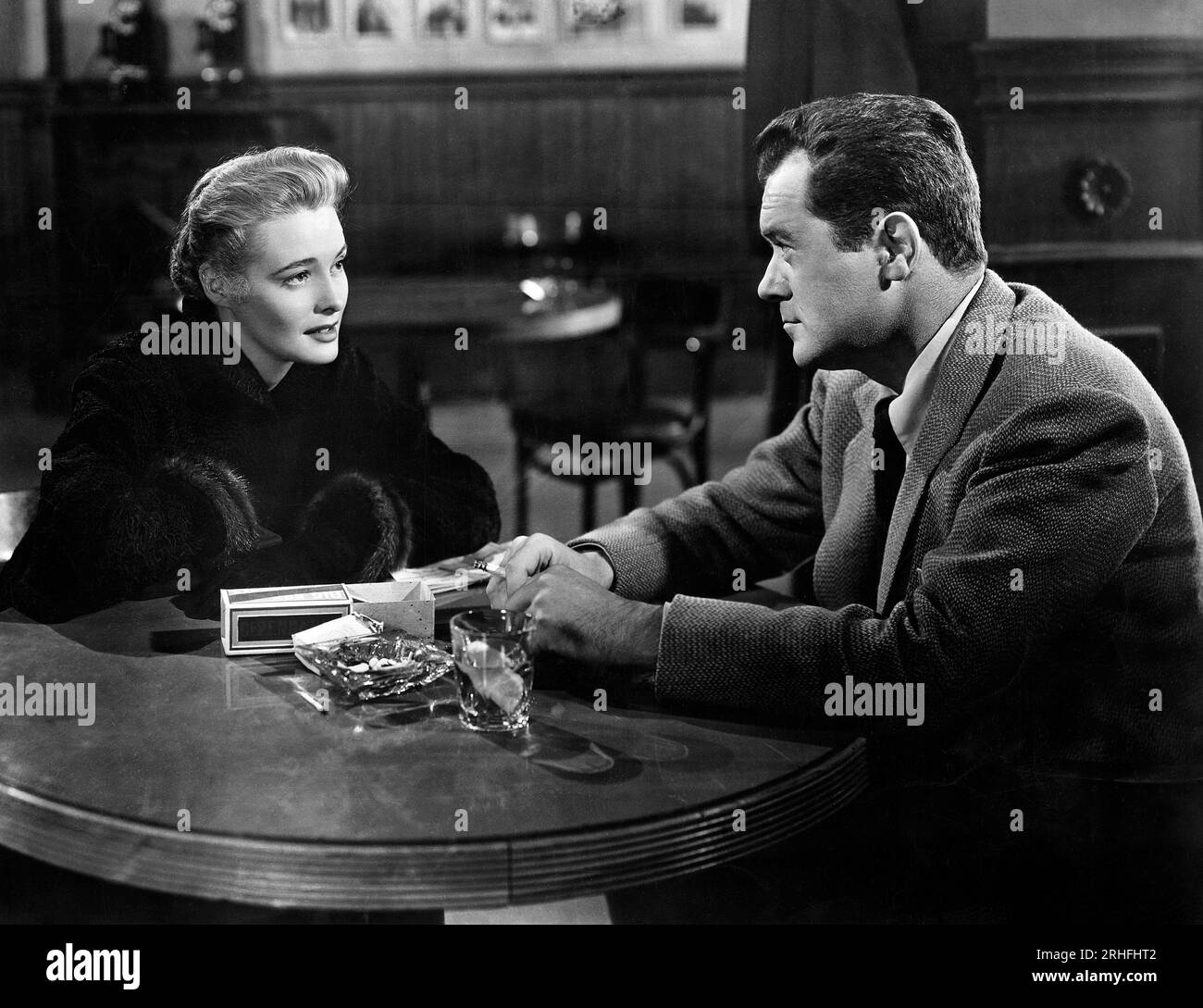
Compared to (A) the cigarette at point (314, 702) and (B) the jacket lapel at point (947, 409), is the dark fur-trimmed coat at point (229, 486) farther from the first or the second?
(B) the jacket lapel at point (947, 409)

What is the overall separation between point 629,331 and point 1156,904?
1407mm

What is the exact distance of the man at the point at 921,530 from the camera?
69.1 inches

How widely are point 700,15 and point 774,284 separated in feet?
1.71

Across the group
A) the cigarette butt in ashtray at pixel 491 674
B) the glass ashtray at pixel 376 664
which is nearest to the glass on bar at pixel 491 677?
the cigarette butt in ashtray at pixel 491 674

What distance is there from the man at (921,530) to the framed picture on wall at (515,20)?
18.3 inches

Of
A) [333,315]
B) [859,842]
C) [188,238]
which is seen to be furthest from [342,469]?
[859,842]

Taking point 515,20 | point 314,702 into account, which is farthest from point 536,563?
point 515,20

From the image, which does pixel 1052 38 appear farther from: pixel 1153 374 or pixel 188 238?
pixel 188 238

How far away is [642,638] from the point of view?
5.87 feet

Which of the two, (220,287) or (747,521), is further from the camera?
(747,521)

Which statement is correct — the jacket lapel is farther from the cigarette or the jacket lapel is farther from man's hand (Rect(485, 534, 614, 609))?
the cigarette

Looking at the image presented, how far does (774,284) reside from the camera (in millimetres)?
2107

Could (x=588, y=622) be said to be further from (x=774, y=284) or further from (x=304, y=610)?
(x=774, y=284)

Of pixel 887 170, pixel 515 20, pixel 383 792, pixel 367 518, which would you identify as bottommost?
pixel 383 792
